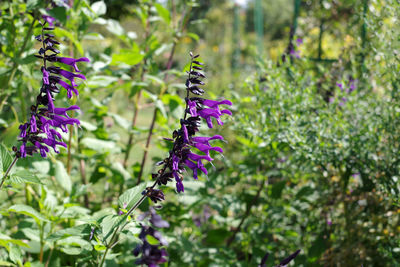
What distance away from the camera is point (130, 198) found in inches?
50.3

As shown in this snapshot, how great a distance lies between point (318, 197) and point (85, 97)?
1.50m

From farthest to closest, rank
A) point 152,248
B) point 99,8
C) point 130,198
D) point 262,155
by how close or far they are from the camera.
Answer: point 262,155 < point 99,8 < point 130,198 < point 152,248

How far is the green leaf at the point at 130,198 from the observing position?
4.09ft

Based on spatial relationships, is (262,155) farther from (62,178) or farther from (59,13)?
(59,13)

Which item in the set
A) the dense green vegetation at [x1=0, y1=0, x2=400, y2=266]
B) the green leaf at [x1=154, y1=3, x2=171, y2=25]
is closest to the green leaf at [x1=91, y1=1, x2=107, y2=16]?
the dense green vegetation at [x1=0, y1=0, x2=400, y2=266]

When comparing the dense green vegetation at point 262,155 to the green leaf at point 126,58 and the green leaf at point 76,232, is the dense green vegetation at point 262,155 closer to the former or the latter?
the green leaf at point 126,58

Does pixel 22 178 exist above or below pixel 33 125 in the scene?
below

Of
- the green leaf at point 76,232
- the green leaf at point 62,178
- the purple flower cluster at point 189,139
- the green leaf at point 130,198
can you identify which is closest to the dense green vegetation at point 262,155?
the green leaf at point 62,178

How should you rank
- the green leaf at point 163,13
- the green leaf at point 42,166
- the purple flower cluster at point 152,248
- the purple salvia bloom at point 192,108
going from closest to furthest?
the purple flower cluster at point 152,248, the purple salvia bloom at point 192,108, the green leaf at point 42,166, the green leaf at point 163,13

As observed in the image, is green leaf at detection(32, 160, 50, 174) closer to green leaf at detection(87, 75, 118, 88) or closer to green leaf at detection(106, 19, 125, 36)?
green leaf at detection(87, 75, 118, 88)

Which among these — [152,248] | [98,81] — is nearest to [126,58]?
[98,81]

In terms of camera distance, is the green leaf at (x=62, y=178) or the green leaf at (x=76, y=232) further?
the green leaf at (x=62, y=178)

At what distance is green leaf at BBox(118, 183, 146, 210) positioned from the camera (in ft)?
4.09

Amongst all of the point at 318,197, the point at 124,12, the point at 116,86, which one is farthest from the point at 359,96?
the point at 124,12
